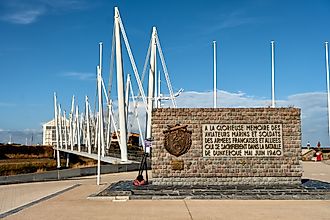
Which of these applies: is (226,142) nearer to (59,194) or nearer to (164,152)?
(164,152)

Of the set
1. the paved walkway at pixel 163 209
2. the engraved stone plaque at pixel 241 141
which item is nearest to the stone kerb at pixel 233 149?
the engraved stone plaque at pixel 241 141

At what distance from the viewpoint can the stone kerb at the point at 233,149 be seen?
59.2ft

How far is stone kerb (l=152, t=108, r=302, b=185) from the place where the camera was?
1803 cm

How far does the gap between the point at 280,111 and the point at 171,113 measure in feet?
13.9

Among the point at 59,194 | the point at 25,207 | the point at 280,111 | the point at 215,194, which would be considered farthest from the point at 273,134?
the point at 25,207

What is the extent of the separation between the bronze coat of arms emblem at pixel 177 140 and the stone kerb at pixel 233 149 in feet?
0.26

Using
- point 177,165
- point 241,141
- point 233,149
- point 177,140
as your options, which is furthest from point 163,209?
point 241,141

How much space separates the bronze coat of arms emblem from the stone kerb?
8 cm

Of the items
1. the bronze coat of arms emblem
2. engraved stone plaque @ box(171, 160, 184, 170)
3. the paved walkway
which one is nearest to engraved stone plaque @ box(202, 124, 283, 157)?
the bronze coat of arms emblem

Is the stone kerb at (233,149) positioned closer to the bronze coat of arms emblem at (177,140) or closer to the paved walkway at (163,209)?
the bronze coat of arms emblem at (177,140)

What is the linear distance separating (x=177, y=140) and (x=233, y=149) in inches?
85.4

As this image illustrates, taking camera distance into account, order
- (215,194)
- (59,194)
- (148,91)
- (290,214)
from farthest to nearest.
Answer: (148,91)
(59,194)
(215,194)
(290,214)

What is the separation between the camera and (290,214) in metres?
12.1

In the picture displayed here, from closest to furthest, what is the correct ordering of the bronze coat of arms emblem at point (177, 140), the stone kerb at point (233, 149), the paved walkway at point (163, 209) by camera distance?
the paved walkway at point (163, 209) < the stone kerb at point (233, 149) < the bronze coat of arms emblem at point (177, 140)
